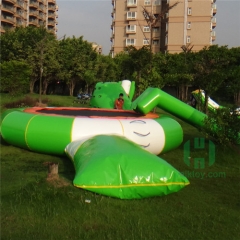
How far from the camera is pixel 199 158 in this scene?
6695mm

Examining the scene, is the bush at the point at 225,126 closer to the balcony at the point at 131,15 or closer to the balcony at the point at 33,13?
the balcony at the point at 131,15

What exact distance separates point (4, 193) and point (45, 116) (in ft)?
8.90

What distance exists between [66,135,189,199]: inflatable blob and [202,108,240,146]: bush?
9.46ft

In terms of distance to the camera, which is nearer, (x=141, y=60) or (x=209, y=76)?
(x=209, y=76)

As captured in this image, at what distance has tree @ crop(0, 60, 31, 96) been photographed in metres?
17.6

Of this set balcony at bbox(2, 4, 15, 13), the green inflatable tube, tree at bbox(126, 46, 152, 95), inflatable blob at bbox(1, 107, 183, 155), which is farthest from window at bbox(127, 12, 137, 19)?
inflatable blob at bbox(1, 107, 183, 155)

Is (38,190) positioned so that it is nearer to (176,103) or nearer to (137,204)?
(137,204)

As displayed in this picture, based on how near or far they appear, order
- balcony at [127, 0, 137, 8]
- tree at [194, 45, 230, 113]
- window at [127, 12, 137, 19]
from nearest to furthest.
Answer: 1. tree at [194, 45, 230, 113]
2. balcony at [127, 0, 137, 8]
3. window at [127, 12, 137, 19]

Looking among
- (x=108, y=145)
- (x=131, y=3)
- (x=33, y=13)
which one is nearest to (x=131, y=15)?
(x=131, y=3)

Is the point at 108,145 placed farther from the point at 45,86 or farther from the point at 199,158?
the point at 45,86

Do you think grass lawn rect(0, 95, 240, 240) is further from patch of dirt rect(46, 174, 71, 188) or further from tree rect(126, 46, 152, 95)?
tree rect(126, 46, 152, 95)

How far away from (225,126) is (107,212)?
390 centimetres

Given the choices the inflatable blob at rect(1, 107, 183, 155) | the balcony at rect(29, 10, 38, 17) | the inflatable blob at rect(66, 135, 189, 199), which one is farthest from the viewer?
the balcony at rect(29, 10, 38, 17)


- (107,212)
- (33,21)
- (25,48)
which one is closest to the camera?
(107,212)
